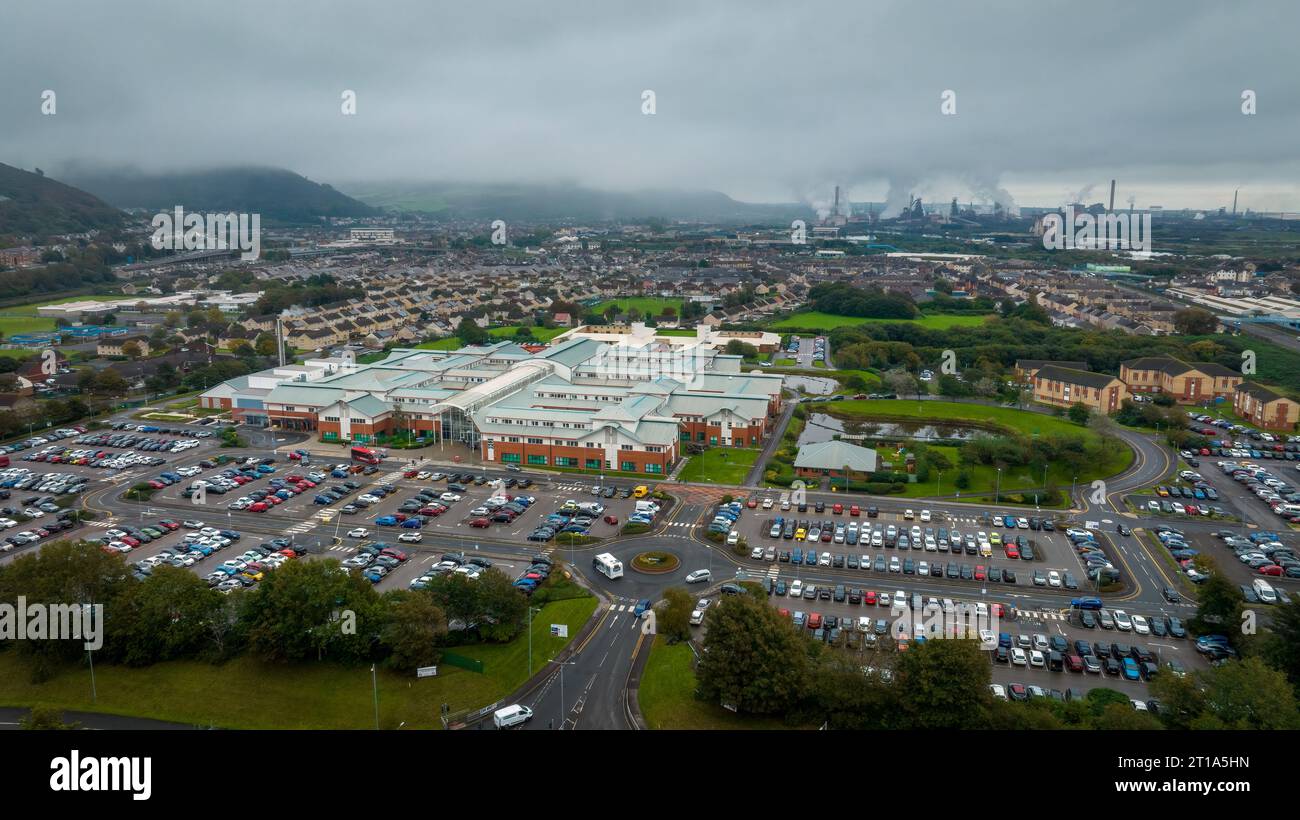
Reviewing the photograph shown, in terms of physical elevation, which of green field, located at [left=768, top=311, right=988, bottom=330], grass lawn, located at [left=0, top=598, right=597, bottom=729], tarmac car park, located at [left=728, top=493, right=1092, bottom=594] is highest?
green field, located at [left=768, top=311, right=988, bottom=330]

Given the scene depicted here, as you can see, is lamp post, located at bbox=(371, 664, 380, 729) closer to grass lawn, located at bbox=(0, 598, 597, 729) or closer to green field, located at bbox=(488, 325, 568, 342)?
grass lawn, located at bbox=(0, 598, 597, 729)

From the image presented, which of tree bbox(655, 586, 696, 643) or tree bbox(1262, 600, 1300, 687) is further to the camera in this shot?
tree bbox(655, 586, 696, 643)

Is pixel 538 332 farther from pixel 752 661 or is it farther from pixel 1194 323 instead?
pixel 752 661

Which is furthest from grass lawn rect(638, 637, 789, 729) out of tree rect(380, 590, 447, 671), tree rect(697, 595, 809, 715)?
tree rect(380, 590, 447, 671)

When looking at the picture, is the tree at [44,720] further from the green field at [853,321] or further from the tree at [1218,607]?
the green field at [853,321]

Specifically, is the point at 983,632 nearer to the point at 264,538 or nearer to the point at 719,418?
the point at 719,418

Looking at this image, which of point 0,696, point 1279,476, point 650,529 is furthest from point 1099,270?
point 0,696
